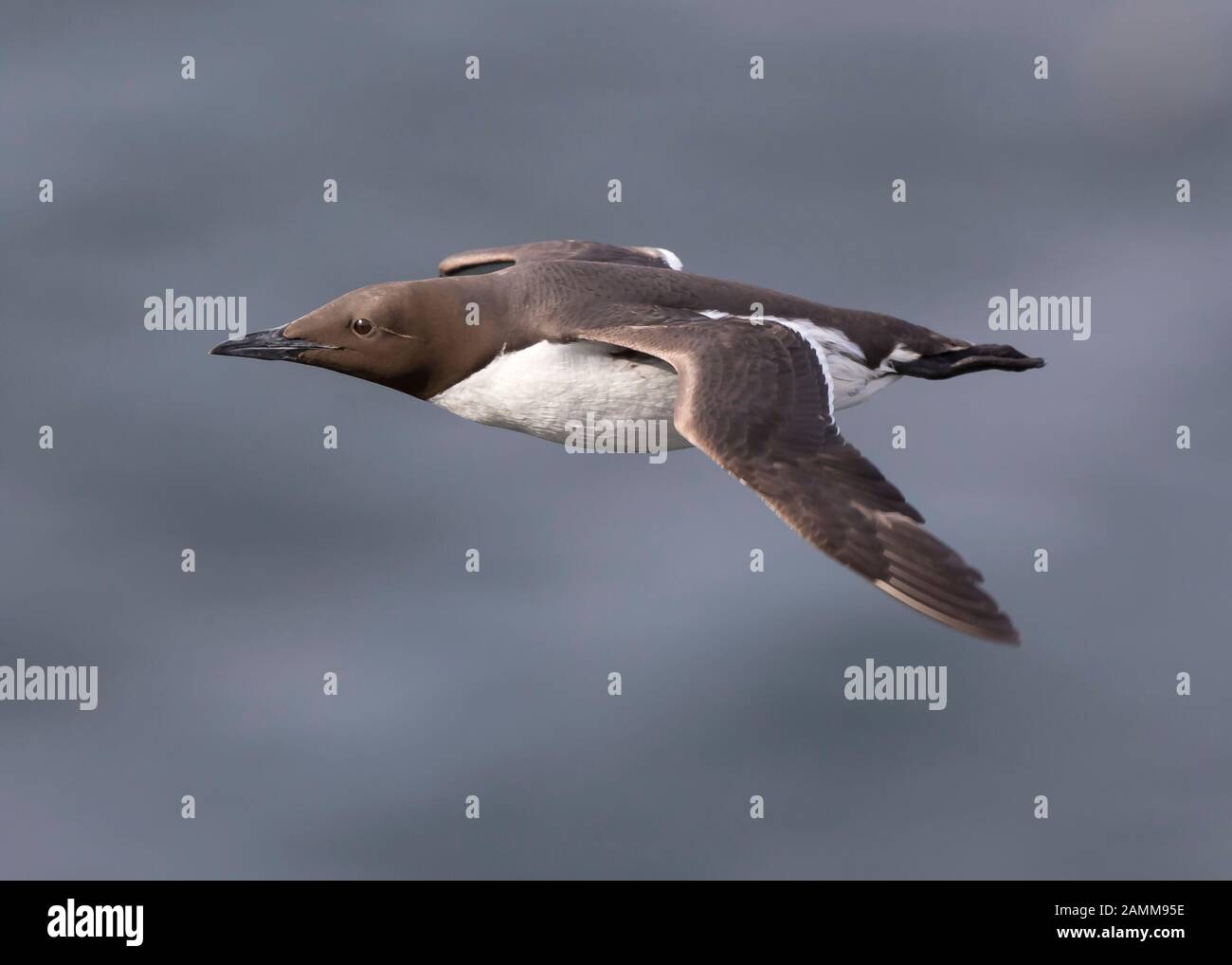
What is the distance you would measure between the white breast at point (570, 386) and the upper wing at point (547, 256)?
2445mm

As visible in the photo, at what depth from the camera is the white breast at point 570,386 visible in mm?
15914

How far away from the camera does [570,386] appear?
1591 cm

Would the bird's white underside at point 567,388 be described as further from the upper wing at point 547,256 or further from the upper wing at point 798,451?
the upper wing at point 547,256

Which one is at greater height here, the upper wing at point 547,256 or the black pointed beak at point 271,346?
the upper wing at point 547,256

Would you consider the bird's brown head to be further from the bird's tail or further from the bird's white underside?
the bird's tail

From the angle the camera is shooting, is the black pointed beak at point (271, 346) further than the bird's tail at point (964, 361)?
No

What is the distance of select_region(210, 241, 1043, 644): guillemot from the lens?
46.8 ft

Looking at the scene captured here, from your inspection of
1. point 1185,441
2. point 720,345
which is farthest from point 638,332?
point 1185,441

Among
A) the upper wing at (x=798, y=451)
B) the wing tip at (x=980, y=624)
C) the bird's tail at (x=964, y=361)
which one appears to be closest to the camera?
the wing tip at (x=980, y=624)

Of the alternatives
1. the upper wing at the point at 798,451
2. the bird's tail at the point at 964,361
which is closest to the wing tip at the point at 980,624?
the upper wing at the point at 798,451

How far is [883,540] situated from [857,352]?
9.96 ft

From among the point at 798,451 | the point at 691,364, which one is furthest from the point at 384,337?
the point at 798,451

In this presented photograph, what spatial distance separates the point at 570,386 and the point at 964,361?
337cm

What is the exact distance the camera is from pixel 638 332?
15383mm
